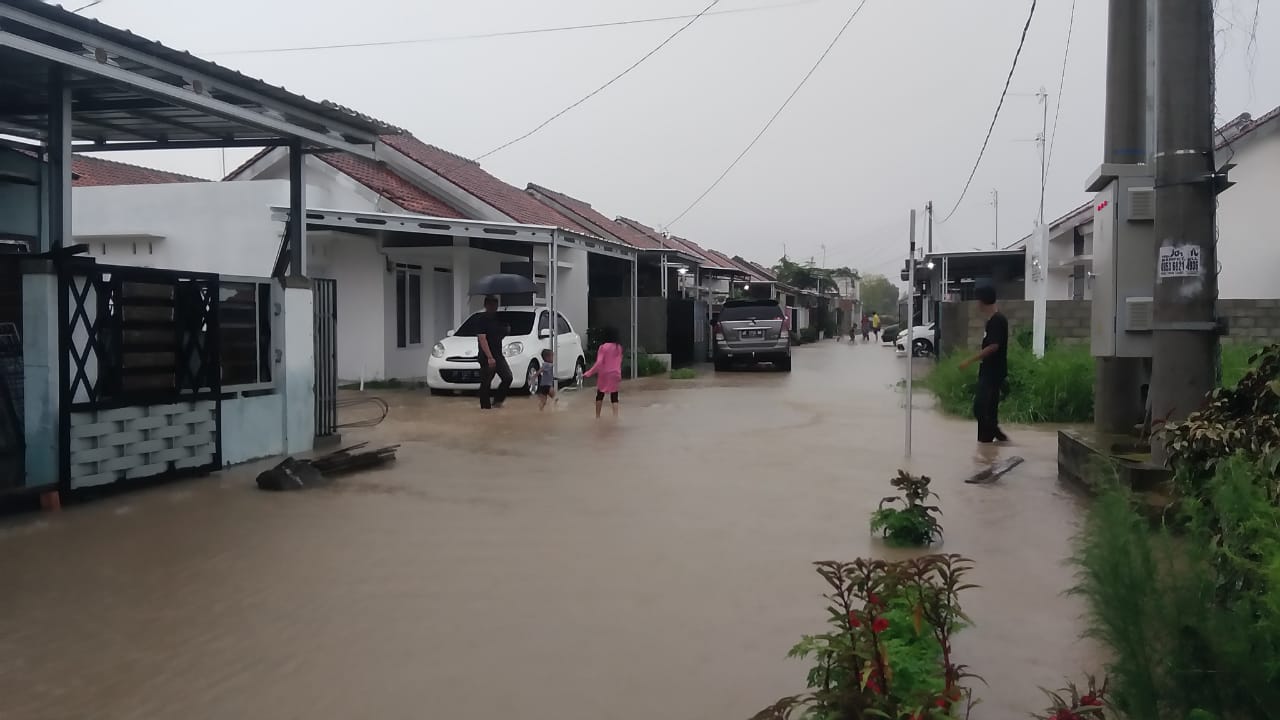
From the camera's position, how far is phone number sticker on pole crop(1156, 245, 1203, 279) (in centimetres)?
607

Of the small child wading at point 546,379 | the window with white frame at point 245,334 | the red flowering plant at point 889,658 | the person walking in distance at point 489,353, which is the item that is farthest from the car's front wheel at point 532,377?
the red flowering plant at point 889,658

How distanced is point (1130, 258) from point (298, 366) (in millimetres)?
7599

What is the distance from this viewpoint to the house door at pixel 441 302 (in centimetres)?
2070

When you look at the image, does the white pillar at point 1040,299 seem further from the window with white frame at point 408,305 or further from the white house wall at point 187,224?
the white house wall at point 187,224

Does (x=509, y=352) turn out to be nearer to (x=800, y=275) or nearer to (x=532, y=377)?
(x=532, y=377)

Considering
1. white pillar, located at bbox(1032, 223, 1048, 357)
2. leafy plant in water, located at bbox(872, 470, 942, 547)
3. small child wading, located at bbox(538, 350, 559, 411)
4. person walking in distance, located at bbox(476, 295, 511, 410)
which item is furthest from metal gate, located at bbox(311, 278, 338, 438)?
white pillar, located at bbox(1032, 223, 1048, 357)

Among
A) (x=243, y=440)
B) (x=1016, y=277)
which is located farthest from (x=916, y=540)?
(x=1016, y=277)

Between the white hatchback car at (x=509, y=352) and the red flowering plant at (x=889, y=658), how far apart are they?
12.5 m

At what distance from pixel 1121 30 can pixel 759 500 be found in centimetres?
535

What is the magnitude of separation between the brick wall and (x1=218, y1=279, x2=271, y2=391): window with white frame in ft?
32.6

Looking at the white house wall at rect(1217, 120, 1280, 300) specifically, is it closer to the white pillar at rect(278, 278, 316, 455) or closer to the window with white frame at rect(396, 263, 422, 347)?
the window with white frame at rect(396, 263, 422, 347)

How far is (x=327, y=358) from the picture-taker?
1044cm

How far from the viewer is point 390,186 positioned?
19453mm

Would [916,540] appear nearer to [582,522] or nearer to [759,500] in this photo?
[759,500]
